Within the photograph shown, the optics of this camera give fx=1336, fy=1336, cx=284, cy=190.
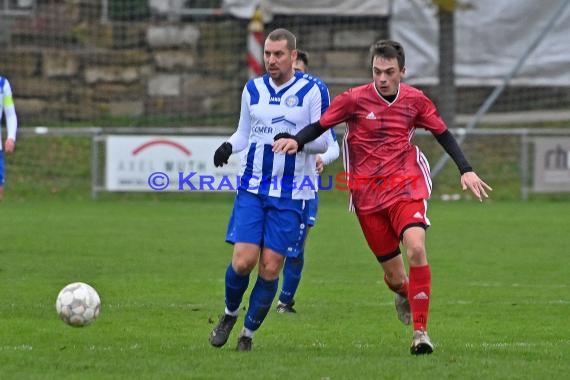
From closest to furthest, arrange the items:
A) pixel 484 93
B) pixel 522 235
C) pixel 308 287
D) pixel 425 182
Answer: pixel 425 182 < pixel 308 287 < pixel 522 235 < pixel 484 93

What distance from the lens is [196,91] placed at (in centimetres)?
2584

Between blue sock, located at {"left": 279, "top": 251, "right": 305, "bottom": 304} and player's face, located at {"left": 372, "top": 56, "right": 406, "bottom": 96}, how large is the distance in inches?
97.6

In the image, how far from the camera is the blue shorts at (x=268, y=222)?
26.1 ft

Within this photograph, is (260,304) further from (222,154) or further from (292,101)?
(292,101)

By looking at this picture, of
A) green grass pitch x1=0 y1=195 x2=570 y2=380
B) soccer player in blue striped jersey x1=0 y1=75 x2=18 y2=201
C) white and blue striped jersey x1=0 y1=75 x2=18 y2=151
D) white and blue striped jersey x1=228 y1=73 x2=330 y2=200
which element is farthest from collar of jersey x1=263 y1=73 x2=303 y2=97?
white and blue striped jersey x1=0 y1=75 x2=18 y2=151

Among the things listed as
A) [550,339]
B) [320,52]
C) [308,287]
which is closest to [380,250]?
[550,339]

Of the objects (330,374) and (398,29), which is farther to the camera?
(398,29)

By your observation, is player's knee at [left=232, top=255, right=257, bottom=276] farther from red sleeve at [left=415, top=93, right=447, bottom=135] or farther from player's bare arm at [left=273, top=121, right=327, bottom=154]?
red sleeve at [left=415, top=93, right=447, bottom=135]

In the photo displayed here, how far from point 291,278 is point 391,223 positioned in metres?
2.07

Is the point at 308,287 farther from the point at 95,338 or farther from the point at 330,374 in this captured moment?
the point at 330,374

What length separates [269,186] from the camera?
8.03 metres

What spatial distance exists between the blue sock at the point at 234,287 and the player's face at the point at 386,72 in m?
1.43

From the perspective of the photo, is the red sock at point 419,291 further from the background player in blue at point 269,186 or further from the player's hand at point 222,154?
the player's hand at point 222,154

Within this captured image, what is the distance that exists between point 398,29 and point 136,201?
23.5ft
